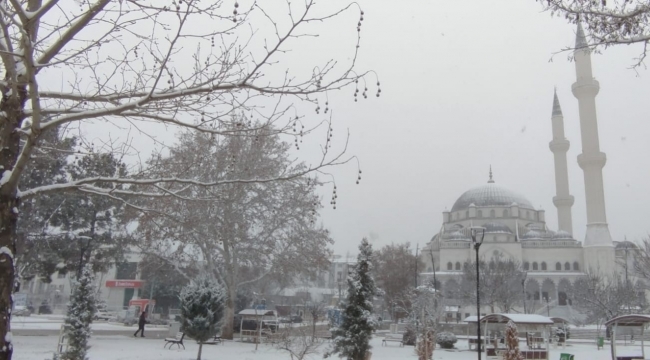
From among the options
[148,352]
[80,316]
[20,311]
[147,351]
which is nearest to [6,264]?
[80,316]

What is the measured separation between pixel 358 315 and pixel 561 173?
56.7 meters

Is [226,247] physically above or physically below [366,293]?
above

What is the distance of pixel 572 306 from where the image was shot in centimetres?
5672

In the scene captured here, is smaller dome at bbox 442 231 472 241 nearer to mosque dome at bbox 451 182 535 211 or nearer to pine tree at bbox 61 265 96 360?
mosque dome at bbox 451 182 535 211

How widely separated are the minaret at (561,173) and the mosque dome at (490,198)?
6764 millimetres

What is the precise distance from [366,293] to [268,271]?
11199 mm

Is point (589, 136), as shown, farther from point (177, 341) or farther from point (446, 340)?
point (177, 341)

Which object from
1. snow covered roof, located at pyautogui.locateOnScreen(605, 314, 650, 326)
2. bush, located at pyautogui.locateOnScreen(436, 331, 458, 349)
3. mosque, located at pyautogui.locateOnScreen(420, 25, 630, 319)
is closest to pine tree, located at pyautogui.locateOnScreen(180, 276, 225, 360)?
snow covered roof, located at pyautogui.locateOnScreen(605, 314, 650, 326)

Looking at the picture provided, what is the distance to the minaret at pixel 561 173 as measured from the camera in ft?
210

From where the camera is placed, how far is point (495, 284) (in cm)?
4031

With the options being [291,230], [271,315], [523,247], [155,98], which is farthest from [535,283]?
[155,98]

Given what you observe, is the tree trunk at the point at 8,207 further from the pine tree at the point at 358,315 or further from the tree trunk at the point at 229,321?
the tree trunk at the point at 229,321

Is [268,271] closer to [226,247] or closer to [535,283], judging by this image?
[226,247]

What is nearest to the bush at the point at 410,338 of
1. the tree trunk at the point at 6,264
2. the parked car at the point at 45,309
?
the tree trunk at the point at 6,264
